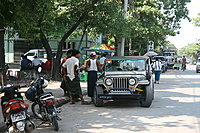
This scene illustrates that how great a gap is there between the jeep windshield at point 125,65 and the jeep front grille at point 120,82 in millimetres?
1058

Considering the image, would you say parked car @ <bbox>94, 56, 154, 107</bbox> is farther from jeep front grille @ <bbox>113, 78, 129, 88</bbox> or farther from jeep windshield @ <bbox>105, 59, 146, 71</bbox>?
jeep windshield @ <bbox>105, 59, 146, 71</bbox>

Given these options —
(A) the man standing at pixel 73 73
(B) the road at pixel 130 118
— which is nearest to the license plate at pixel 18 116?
(B) the road at pixel 130 118

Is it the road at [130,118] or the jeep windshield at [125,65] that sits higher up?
the jeep windshield at [125,65]

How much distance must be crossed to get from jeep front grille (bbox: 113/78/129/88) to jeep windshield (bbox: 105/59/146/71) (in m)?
1.06

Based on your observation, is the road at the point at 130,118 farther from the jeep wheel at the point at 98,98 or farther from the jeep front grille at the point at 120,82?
the jeep front grille at the point at 120,82

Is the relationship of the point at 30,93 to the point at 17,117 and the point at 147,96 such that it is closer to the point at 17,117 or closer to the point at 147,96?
the point at 17,117

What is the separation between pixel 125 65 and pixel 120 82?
1277 mm

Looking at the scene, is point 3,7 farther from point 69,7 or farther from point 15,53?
point 15,53

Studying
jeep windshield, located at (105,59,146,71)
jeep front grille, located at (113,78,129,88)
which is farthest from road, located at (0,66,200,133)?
jeep windshield, located at (105,59,146,71)

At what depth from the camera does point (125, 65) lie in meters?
11.7

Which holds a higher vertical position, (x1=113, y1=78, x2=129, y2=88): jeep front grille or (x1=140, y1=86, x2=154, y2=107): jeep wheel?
(x1=113, y1=78, x2=129, y2=88): jeep front grille

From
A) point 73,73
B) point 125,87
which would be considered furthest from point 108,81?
point 73,73

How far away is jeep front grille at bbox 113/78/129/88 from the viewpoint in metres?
10.5

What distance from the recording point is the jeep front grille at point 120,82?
10.5 metres
